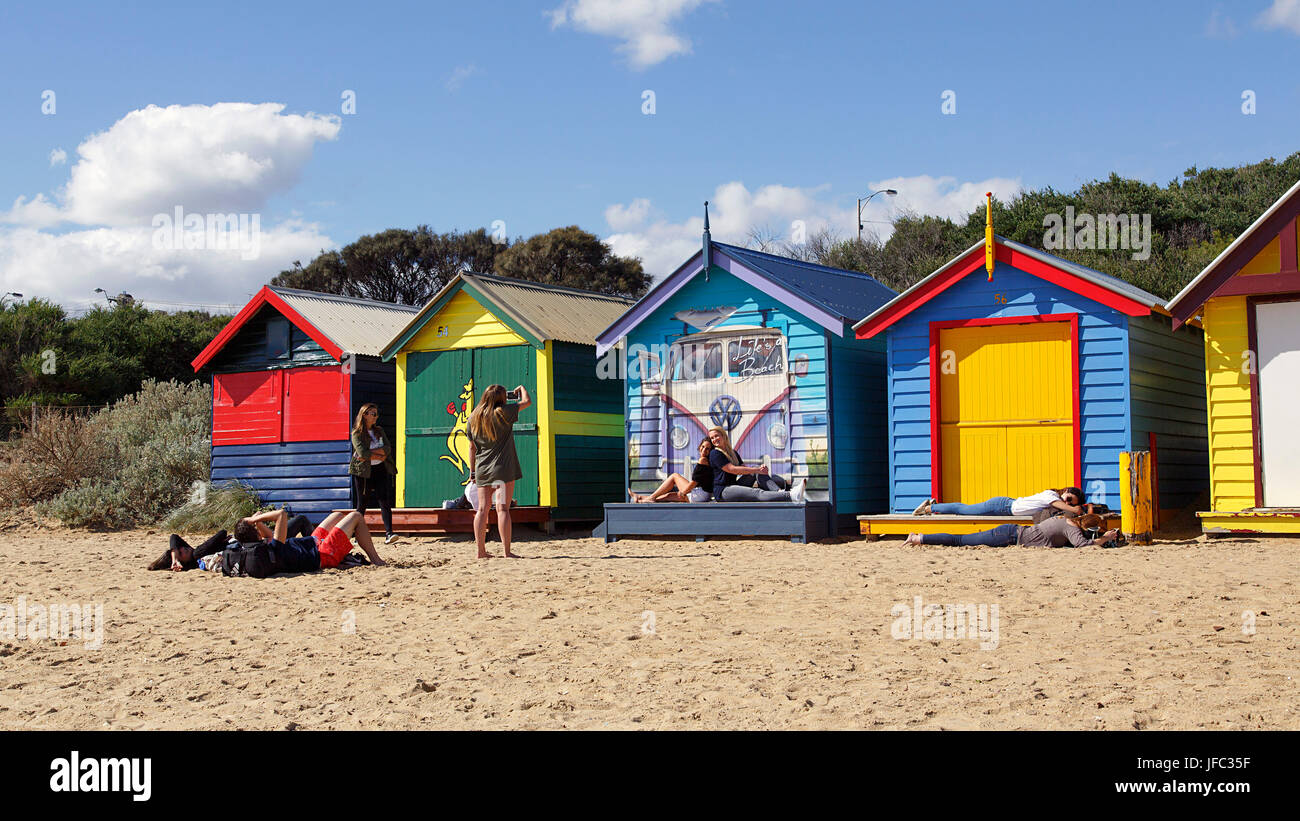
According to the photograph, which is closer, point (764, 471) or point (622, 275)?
point (764, 471)

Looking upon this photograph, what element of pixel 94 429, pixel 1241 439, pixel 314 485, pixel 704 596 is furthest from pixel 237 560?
pixel 94 429

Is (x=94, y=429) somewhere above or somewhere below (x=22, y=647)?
above

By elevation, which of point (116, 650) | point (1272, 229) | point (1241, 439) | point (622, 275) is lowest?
point (116, 650)

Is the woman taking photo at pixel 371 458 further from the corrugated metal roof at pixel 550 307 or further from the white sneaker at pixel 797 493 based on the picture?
the white sneaker at pixel 797 493

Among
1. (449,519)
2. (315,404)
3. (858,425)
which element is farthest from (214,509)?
(858,425)

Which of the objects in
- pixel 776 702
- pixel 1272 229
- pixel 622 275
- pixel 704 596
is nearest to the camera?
pixel 776 702

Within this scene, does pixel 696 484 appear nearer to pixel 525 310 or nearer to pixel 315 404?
pixel 525 310

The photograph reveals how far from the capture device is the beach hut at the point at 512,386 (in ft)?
53.4

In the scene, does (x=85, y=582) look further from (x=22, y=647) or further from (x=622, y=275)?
(x=622, y=275)

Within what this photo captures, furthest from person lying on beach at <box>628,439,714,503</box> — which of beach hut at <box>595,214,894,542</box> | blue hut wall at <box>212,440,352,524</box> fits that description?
blue hut wall at <box>212,440,352,524</box>

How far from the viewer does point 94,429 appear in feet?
69.0

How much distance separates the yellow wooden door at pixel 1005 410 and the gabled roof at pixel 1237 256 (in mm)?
1261

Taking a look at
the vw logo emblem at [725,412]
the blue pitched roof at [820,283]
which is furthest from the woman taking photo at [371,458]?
the blue pitched roof at [820,283]
